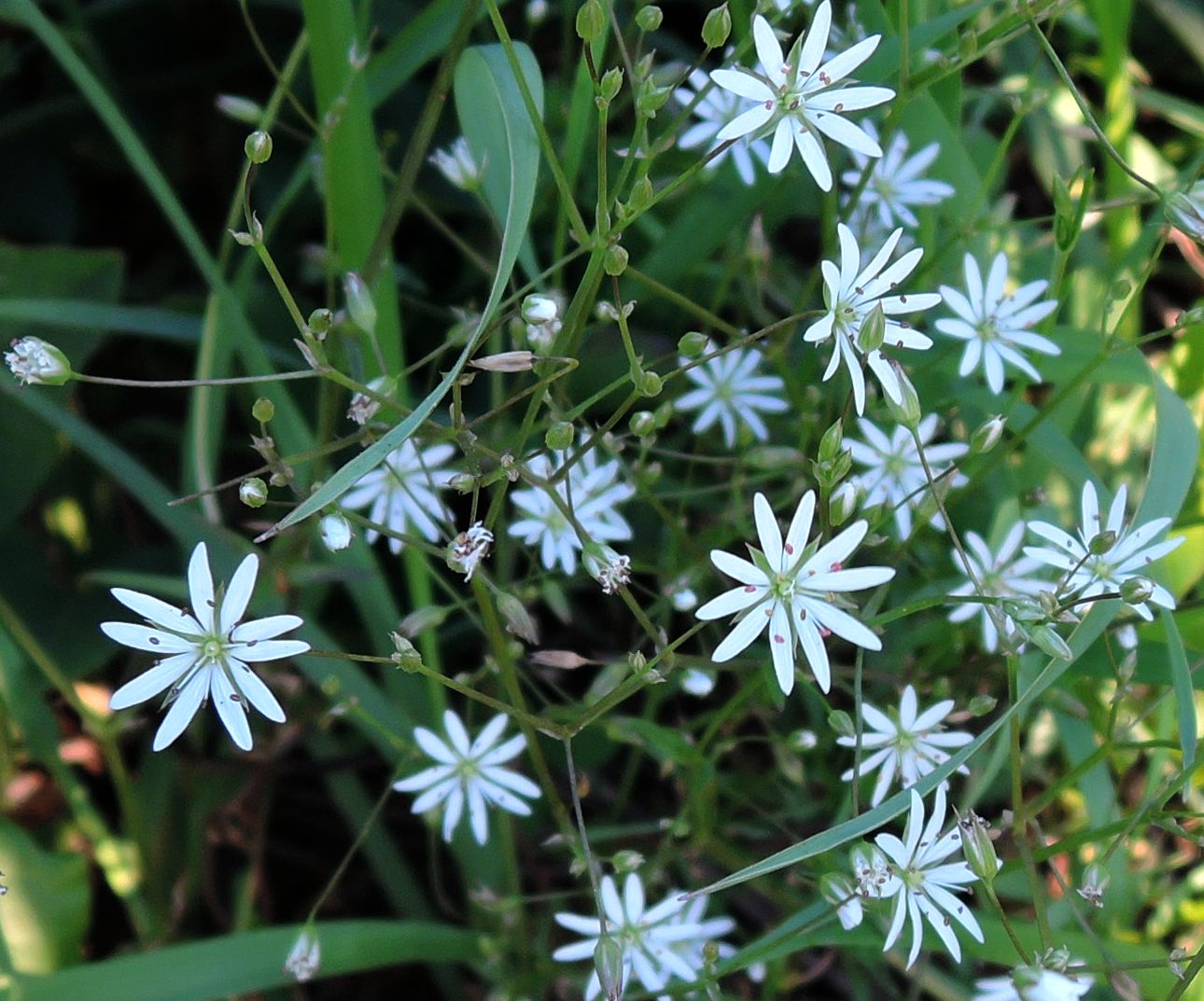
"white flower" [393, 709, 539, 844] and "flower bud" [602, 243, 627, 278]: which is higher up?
"flower bud" [602, 243, 627, 278]

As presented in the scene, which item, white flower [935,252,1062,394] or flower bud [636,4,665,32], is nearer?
flower bud [636,4,665,32]

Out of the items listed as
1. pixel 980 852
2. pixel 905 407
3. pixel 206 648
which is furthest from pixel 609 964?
pixel 905 407

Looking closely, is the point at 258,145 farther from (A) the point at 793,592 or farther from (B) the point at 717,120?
(B) the point at 717,120

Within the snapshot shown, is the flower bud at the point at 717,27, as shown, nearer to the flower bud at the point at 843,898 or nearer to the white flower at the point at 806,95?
the white flower at the point at 806,95

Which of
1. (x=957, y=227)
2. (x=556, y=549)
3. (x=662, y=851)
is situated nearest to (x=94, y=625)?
(x=556, y=549)

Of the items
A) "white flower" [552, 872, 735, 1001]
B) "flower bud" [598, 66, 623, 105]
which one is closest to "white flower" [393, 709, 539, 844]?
"white flower" [552, 872, 735, 1001]

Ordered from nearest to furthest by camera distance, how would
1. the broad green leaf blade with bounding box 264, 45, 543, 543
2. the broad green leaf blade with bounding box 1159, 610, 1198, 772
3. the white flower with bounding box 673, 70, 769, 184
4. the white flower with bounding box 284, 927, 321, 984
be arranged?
the broad green leaf blade with bounding box 264, 45, 543, 543 < the broad green leaf blade with bounding box 1159, 610, 1198, 772 < the white flower with bounding box 284, 927, 321, 984 < the white flower with bounding box 673, 70, 769, 184

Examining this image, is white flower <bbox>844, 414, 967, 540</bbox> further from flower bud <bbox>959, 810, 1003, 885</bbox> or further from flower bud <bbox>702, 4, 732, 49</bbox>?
flower bud <bbox>702, 4, 732, 49</bbox>

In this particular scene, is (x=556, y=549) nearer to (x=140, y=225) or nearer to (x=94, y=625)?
(x=94, y=625)

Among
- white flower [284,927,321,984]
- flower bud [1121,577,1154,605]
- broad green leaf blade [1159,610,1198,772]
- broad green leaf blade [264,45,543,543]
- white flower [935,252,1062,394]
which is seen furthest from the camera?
white flower [935,252,1062,394]
